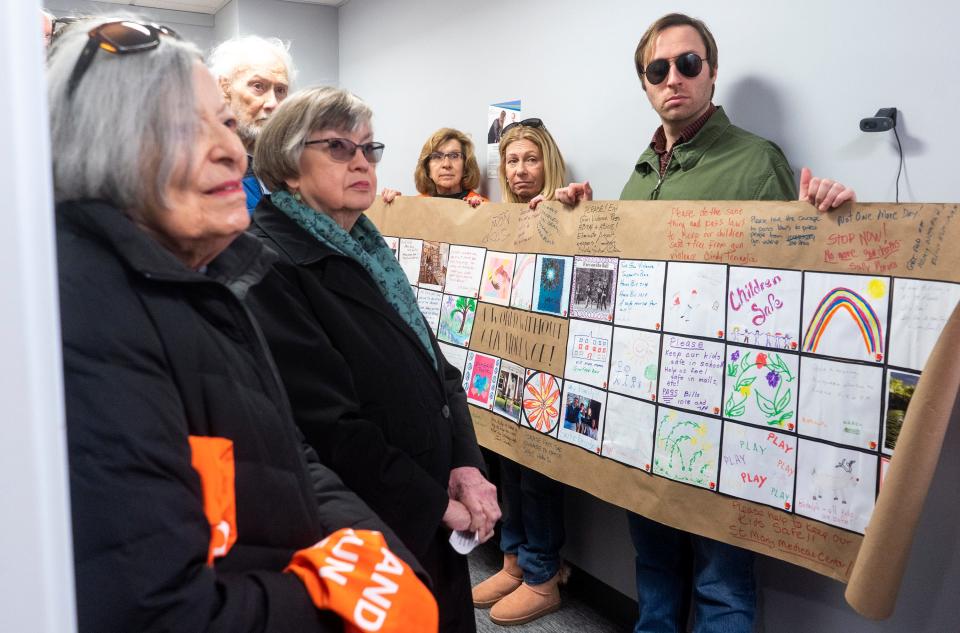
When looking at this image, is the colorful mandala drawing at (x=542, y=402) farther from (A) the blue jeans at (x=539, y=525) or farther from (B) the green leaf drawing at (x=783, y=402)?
(B) the green leaf drawing at (x=783, y=402)

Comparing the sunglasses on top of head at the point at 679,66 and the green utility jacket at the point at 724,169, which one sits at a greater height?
the sunglasses on top of head at the point at 679,66

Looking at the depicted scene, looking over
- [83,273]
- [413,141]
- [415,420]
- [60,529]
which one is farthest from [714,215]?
[413,141]

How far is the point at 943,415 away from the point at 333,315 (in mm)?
1191

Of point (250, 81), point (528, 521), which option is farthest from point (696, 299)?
point (250, 81)

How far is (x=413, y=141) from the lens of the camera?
4.38 meters

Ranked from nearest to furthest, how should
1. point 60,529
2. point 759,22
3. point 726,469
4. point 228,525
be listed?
1. point 60,529
2. point 228,525
3. point 726,469
4. point 759,22

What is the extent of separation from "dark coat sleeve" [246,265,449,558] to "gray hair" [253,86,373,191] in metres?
0.24

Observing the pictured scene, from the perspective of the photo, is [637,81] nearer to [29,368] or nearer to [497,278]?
[497,278]

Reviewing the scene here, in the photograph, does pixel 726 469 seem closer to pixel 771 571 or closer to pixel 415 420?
pixel 771 571

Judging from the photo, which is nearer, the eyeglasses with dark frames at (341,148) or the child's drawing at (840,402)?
the eyeglasses with dark frames at (341,148)

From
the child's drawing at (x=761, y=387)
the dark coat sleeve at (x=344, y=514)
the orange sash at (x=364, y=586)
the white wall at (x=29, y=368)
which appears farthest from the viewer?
the child's drawing at (x=761, y=387)

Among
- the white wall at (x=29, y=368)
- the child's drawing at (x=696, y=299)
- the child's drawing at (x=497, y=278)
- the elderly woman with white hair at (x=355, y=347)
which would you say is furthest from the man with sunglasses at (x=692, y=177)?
the white wall at (x=29, y=368)

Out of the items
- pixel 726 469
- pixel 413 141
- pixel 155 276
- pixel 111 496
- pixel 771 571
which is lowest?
pixel 771 571

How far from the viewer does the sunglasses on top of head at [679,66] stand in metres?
2.12
